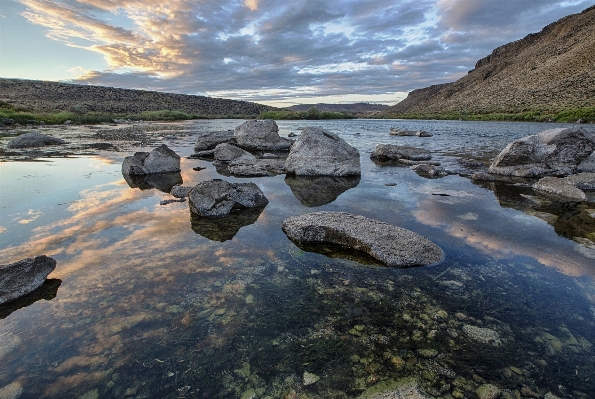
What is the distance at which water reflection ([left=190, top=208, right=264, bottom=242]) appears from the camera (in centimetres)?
546

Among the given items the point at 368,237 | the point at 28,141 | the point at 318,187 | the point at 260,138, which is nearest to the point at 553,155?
the point at 318,187

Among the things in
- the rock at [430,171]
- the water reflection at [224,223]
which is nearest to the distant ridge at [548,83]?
the rock at [430,171]

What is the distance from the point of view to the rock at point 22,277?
355 cm

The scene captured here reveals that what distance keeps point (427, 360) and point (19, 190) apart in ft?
33.8

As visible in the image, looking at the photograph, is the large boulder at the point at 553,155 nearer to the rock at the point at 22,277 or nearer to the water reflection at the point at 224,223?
the water reflection at the point at 224,223

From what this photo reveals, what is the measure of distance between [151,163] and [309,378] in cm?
1049

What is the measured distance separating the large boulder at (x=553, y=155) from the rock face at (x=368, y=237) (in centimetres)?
808

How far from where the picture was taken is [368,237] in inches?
187

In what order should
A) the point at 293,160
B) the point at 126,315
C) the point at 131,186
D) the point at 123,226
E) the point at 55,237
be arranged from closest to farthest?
the point at 126,315
the point at 55,237
the point at 123,226
the point at 131,186
the point at 293,160

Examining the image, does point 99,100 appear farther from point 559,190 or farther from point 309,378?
point 309,378

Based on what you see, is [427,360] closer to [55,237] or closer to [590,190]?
Answer: [55,237]

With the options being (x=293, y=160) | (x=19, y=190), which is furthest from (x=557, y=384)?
(x=19, y=190)

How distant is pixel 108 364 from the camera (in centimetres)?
263

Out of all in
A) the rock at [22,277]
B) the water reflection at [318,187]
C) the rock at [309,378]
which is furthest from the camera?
the water reflection at [318,187]
